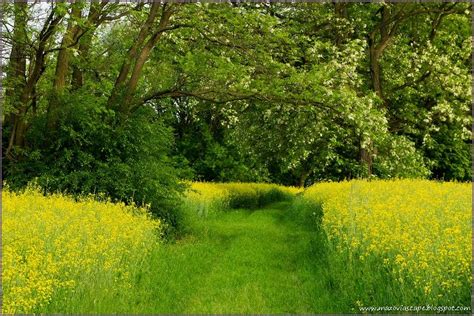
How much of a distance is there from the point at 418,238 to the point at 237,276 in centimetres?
430

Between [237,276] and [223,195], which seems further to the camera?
[223,195]

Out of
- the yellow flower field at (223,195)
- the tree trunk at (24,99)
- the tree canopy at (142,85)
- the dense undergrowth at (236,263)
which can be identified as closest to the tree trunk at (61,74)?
the tree canopy at (142,85)

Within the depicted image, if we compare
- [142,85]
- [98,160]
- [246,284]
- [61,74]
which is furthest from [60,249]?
[142,85]

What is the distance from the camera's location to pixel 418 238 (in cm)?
796

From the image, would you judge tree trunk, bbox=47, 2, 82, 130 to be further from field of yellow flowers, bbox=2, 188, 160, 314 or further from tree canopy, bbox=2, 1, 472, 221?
field of yellow flowers, bbox=2, 188, 160, 314

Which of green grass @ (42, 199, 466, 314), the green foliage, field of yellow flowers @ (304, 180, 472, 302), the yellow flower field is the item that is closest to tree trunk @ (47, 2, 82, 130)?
the green foliage

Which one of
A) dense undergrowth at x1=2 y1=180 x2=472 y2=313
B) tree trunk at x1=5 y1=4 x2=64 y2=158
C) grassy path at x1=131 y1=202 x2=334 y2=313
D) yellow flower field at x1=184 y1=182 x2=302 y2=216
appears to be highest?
tree trunk at x1=5 y1=4 x2=64 y2=158

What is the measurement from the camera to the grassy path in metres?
9.05

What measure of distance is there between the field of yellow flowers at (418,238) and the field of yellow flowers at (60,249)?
380cm

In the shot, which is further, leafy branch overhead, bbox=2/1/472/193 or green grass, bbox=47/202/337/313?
leafy branch overhead, bbox=2/1/472/193

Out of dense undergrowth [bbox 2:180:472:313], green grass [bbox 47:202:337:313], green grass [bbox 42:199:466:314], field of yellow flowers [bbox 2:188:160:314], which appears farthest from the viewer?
green grass [bbox 47:202:337:313]

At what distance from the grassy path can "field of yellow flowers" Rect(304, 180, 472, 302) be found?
1.04 metres

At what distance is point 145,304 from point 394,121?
20890 mm

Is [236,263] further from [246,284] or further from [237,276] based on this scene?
[246,284]
